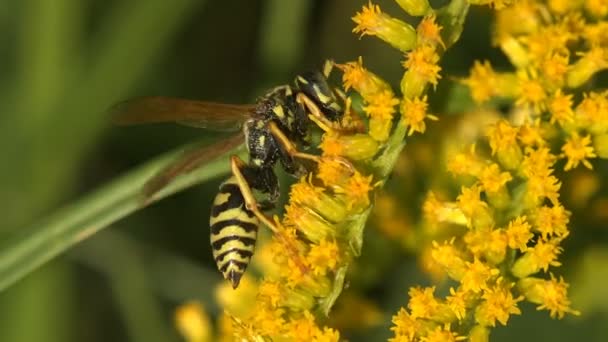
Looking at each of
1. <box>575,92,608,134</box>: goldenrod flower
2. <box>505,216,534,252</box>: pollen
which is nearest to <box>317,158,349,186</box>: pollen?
<box>505,216,534,252</box>: pollen

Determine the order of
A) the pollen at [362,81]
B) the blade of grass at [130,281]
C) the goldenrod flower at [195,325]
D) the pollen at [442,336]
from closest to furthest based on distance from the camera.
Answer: the pollen at [442,336], the pollen at [362,81], the goldenrod flower at [195,325], the blade of grass at [130,281]

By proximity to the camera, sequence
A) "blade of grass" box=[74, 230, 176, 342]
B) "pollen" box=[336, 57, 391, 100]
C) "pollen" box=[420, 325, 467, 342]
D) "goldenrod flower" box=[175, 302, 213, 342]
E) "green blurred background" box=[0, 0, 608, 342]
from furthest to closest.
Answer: "blade of grass" box=[74, 230, 176, 342]
"green blurred background" box=[0, 0, 608, 342]
"goldenrod flower" box=[175, 302, 213, 342]
"pollen" box=[336, 57, 391, 100]
"pollen" box=[420, 325, 467, 342]

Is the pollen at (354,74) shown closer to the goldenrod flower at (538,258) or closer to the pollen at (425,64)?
the pollen at (425,64)

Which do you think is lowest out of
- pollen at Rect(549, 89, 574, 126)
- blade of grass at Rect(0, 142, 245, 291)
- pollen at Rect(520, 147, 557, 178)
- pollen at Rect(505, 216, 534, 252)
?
blade of grass at Rect(0, 142, 245, 291)

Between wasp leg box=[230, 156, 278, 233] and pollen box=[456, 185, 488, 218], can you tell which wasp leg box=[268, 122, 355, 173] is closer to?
wasp leg box=[230, 156, 278, 233]

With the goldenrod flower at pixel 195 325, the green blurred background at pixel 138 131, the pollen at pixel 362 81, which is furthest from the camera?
the green blurred background at pixel 138 131

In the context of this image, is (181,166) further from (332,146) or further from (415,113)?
(415,113)

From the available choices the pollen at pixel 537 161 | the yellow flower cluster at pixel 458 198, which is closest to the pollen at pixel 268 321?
the yellow flower cluster at pixel 458 198

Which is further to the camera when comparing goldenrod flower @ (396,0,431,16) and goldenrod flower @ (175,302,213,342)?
goldenrod flower @ (175,302,213,342)
